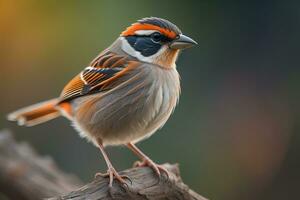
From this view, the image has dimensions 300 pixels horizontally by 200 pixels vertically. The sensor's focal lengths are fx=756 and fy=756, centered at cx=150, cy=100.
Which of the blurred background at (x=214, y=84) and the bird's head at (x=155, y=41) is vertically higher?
the bird's head at (x=155, y=41)

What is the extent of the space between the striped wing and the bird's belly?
0.31 ft

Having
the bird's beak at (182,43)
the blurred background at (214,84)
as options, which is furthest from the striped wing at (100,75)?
the blurred background at (214,84)

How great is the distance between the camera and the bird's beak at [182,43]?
4.98 meters

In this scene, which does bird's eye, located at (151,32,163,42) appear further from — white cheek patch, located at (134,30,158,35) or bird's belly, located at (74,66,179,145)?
bird's belly, located at (74,66,179,145)

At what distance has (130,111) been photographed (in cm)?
505

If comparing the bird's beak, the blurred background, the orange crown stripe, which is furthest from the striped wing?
the blurred background

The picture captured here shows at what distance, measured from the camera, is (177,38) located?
5.05 meters

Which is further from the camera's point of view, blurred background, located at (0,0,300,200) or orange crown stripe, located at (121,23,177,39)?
blurred background, located at (0,0,300,200)

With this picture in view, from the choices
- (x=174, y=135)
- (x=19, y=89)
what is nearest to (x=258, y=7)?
(x=174, y=135)

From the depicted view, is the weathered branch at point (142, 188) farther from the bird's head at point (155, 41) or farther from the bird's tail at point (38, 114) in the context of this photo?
the bird's tail at point (38, 114)

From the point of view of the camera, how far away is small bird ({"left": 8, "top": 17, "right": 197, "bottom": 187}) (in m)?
5.05

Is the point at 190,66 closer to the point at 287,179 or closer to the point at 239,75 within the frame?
the point at 239,75

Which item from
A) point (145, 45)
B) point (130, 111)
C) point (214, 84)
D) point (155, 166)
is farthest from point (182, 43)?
point (214, 84)

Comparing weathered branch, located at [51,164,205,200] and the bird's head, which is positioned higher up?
the bird's head
